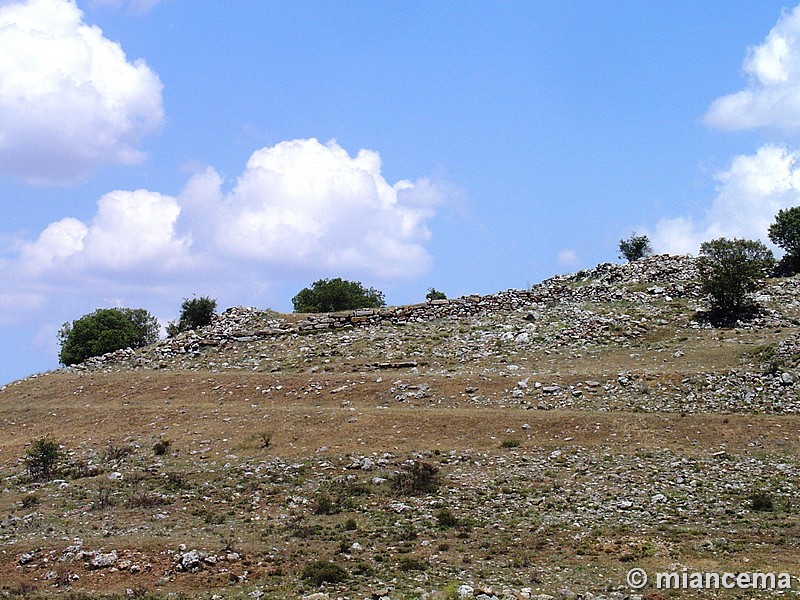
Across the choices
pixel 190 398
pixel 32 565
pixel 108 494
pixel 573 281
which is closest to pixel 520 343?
pixel 573 281

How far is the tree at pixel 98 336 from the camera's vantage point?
177 ft

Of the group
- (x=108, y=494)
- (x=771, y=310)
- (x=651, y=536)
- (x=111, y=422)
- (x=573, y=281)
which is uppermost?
(x=573, y=281)

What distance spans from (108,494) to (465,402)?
14.4 meters

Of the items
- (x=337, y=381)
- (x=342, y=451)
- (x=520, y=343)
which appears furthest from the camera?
(x=520, y=343)

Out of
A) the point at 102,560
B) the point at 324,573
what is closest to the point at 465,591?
the point at 324,573

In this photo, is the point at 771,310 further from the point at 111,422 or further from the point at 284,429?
the point at 111,422

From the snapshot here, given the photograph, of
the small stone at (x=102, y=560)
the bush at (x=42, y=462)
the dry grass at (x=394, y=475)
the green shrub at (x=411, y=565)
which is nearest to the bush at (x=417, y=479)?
the dry grass at (x=394, y=475)

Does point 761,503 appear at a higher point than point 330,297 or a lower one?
lower

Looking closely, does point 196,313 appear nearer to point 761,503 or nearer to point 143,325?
point 143,325

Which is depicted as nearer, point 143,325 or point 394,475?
point 394,475

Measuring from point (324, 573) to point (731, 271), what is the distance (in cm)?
3367

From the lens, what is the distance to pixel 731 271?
4288 cm

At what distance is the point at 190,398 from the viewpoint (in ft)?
123

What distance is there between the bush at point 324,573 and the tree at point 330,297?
4532 centimetres
